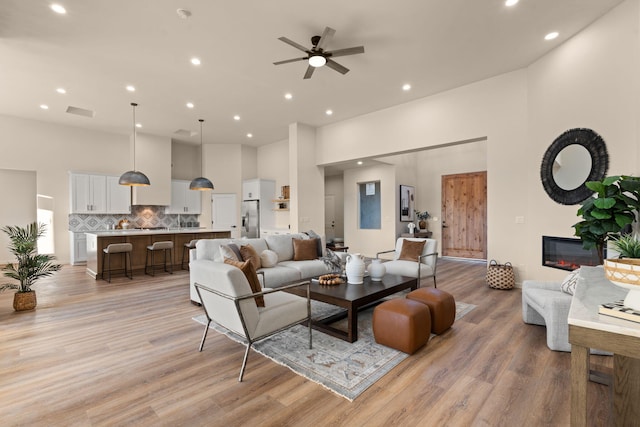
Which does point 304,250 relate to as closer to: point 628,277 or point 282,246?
point 282,246

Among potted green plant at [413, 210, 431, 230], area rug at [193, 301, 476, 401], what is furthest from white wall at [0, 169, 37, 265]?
potted green plant at [413, 210, 431, 230]

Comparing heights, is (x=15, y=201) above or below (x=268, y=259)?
above

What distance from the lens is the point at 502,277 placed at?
4.90 meters

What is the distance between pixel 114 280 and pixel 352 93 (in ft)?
19.3

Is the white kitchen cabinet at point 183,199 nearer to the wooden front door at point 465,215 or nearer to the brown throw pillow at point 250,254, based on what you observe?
the brown throw pillow at point 250,254

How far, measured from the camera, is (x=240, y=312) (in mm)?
2291

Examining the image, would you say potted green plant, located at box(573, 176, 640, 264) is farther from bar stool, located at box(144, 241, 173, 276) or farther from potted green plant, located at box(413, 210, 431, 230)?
bar stool, located at box(144, 241, 173, 276)

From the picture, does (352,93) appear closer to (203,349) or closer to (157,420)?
(203,349)

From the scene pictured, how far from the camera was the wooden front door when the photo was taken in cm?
791

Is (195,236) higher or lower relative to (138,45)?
lower

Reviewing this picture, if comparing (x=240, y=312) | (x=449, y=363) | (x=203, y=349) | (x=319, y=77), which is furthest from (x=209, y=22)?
(x=449, y=363)

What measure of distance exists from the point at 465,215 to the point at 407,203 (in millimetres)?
1567

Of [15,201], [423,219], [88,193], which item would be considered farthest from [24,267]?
[423,219]

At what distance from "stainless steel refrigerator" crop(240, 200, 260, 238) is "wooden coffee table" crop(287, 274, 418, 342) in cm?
572
